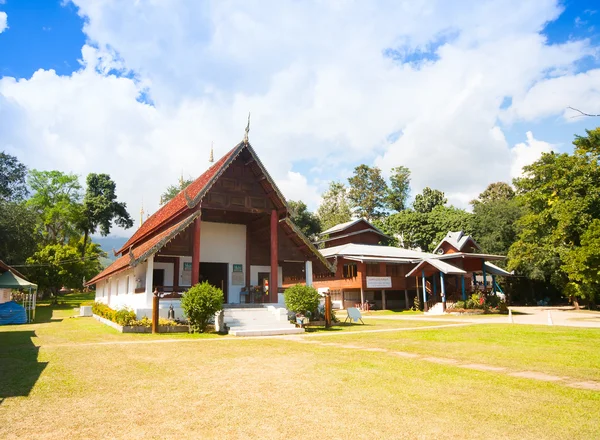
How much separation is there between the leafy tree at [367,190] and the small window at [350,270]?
97.4 ft

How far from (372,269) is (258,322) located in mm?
19989

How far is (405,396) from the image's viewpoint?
21.2 ft

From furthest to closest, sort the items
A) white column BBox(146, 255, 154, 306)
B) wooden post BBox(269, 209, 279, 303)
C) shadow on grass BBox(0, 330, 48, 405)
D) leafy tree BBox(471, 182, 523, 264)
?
leafy tree BBox(471, 182, 523, 264), wooden post BBox(269, 209, 279, 303), white column BBox(146, 255, 154, 306), shadow on grass BBox(0, 330, 48, 405)

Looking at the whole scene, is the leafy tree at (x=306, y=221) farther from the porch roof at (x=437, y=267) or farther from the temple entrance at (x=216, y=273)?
the temple entrance at (x=216, y=273)

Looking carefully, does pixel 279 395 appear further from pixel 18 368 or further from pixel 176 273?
pixel 176 273

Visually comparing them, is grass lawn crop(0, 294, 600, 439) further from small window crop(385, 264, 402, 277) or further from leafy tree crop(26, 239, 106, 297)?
leafy tree crop(26, 239, 106, 297)

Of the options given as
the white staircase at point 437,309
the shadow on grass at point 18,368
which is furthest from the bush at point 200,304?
the white staircase at point 437,309

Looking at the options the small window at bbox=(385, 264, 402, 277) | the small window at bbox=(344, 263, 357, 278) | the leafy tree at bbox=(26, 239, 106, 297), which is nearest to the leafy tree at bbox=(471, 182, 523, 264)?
the small window at bbox=(385, 264, 402, 277)

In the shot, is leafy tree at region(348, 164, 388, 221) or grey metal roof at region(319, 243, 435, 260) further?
leafy tree at region(348, 164, 388, 221)

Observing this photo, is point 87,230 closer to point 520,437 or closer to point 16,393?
point 16,393

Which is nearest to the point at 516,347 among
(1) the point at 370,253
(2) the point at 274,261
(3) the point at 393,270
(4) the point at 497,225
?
(2) the point at 274,261

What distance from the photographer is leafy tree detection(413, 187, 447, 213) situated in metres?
61.9

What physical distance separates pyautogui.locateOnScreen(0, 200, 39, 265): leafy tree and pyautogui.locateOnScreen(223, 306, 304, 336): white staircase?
30.9m

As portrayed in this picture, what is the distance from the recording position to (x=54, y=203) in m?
55.4
